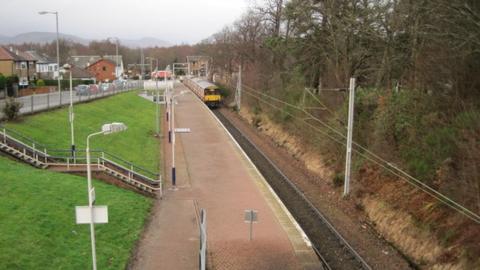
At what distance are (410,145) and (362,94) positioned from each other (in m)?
7.33

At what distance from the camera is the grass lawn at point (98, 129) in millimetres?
27005

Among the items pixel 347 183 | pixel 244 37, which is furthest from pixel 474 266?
pixel 244 37

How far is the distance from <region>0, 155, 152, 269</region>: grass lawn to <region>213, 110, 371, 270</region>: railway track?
20.7 feet

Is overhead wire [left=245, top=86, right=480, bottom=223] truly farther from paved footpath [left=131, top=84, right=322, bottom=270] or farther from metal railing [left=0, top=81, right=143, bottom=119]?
metal railing [left=0, top=81, right=143, bottom=119]

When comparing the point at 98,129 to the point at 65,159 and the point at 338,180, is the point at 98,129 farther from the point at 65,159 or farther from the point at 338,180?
the point at 338,180

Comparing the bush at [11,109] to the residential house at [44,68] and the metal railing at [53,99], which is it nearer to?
the metal railing at [53,99]

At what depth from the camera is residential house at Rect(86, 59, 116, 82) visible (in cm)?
11038

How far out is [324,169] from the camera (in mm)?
26812

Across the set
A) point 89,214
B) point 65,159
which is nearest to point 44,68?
point 65,159

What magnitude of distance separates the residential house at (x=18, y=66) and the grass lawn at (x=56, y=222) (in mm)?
48376

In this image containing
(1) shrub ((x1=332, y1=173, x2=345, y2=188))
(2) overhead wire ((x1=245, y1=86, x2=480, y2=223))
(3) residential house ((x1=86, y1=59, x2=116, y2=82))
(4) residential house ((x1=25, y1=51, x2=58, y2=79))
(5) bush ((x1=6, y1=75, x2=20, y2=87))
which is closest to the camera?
(2) overhead wire ((x1=245, y1=86, x2=480, y2=223))

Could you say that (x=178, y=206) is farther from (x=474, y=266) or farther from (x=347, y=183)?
(x=474, y=266)

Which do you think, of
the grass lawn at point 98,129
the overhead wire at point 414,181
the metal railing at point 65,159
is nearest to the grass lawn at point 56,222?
the metal railing at point 65,159

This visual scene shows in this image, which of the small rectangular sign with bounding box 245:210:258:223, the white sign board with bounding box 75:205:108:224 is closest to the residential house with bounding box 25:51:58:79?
the small rectangular sign with bounding box 245:210:258:223
